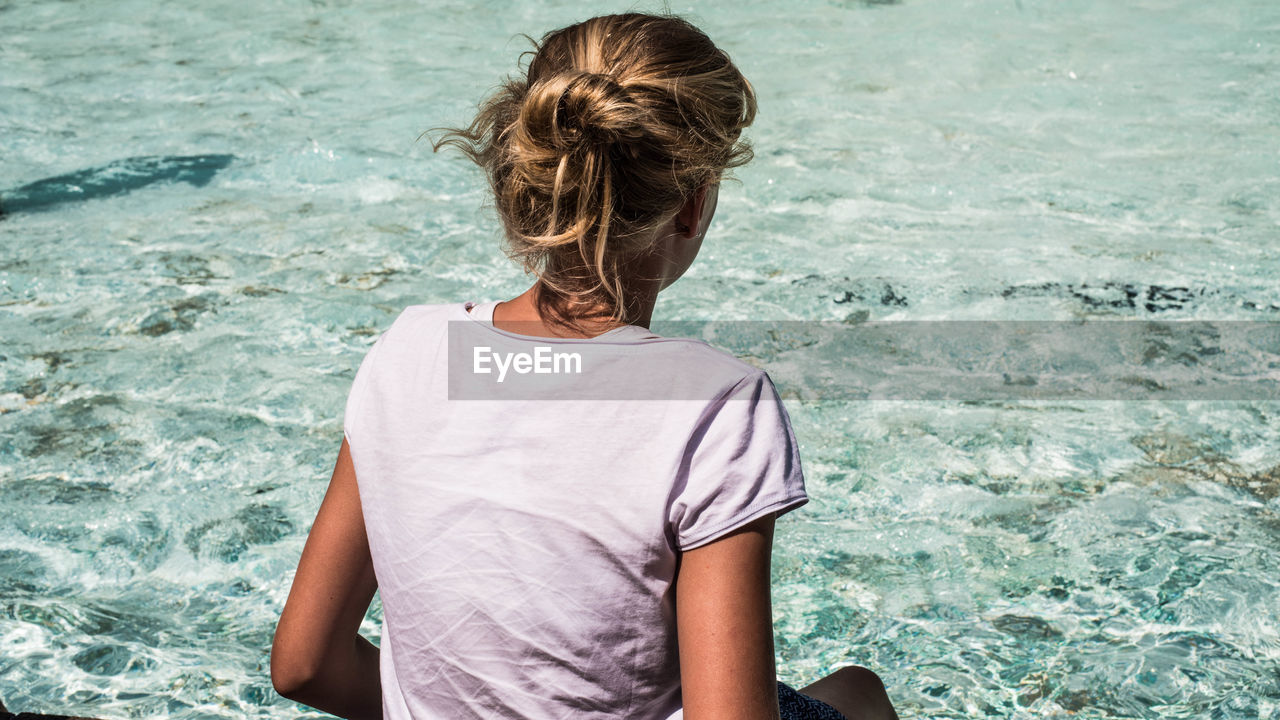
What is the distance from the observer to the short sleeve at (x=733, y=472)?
1075 mm

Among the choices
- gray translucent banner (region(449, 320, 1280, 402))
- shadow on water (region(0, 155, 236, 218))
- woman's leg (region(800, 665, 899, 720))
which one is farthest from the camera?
shadow on water (region(0, 155, 236, 218))

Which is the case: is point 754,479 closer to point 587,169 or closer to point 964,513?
point 587,169

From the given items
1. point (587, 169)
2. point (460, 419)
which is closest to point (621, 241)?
point (587, 169)

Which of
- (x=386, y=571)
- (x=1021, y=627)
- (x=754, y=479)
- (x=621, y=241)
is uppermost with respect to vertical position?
(x=621, y=241)

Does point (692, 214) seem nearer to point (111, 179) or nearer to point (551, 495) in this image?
point (551, 495)

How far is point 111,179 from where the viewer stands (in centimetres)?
Answer: 505

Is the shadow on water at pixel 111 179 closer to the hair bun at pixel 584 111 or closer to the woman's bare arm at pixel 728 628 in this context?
the hair bun at pixel 584 111

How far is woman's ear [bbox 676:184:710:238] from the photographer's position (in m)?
1.24

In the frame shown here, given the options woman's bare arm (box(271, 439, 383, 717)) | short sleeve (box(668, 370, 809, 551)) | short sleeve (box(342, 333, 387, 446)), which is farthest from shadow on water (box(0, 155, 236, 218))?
short sleeve (box(668, 370, 809, 551))

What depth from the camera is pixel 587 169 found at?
1.15 m

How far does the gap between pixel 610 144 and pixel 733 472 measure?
35 cm

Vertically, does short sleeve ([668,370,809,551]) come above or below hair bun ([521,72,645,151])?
below

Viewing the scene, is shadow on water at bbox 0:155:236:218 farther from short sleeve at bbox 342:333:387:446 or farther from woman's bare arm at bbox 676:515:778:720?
woman's bare arm at bbox 676:515:778:720

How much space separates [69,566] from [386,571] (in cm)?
169
